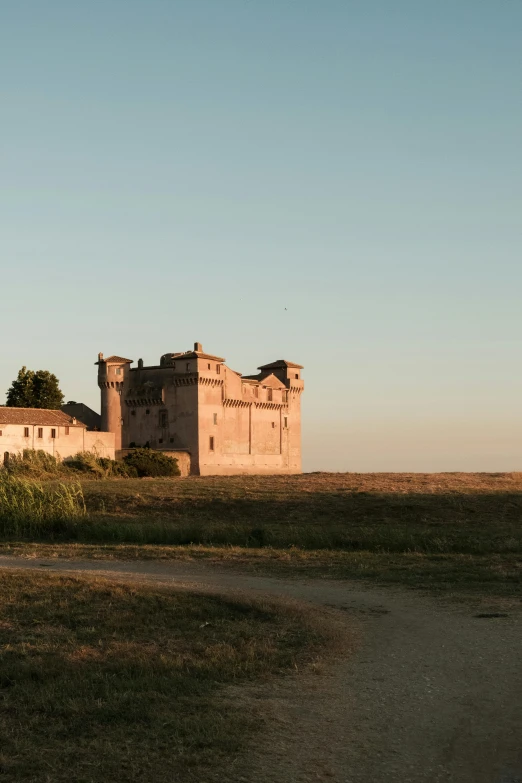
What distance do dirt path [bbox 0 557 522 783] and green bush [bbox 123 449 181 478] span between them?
58887mm

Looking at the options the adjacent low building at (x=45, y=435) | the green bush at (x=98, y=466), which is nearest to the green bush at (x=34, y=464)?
the green bush at (x=98, y=466)

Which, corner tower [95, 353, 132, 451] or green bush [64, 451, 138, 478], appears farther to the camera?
corner tower [95, 353, 132, 451]

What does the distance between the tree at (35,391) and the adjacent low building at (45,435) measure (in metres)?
15.6

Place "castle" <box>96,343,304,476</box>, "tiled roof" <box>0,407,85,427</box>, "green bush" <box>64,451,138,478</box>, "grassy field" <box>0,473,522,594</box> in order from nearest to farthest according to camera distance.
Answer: "grassy field" <box>0,473,522,594</box>
"green bush" <box>64,451,138,478</box>
"tiled roof" <box>0,407,85,427</box>
"castle" <box>96,343,304,476</box>

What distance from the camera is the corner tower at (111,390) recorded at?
81.6 m

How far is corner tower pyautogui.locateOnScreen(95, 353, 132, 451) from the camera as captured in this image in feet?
268

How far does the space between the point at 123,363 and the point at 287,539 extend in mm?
60642

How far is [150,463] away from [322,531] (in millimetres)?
48055

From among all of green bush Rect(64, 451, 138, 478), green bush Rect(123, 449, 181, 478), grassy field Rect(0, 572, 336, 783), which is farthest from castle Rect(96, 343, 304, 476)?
grassy field Rect(0, 572, 336, 783)

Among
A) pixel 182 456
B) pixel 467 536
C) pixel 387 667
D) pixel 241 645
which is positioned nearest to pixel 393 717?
pixel 387 667

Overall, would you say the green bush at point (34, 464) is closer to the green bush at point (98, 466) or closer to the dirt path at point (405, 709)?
the green bush at point (98, 466)

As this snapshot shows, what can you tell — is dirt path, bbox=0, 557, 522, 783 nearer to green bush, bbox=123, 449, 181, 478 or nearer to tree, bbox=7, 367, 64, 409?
green bush, bbox=123, 449, 181, 478

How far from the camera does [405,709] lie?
8164 millimetres

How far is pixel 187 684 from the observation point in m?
8.91
